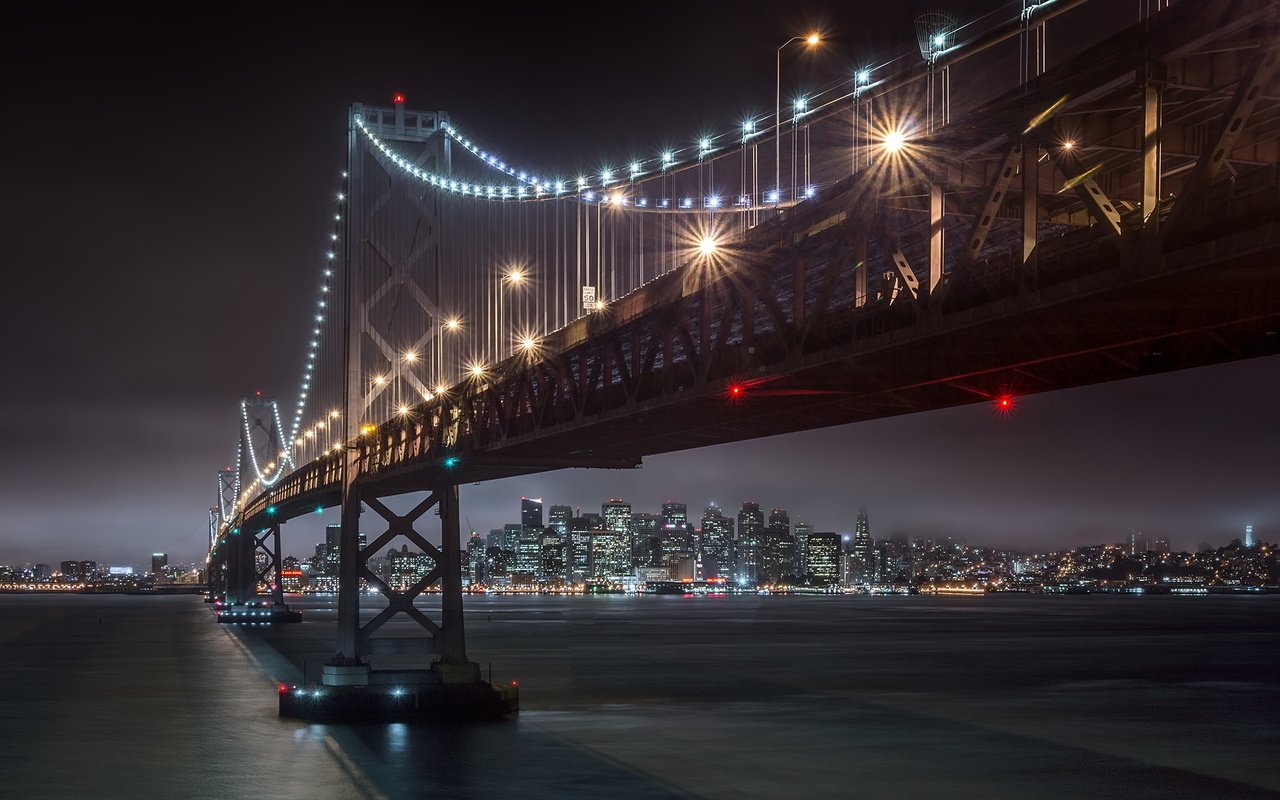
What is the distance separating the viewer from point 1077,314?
1538cm

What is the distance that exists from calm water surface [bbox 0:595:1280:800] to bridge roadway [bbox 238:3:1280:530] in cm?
830

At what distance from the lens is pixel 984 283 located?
16.2m

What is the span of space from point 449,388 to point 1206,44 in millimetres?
24394

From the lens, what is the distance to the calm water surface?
101ft

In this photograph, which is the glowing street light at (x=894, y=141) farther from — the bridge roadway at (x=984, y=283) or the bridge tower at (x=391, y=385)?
the bridge tower at (x=391, y=385)

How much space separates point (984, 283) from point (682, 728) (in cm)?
2697

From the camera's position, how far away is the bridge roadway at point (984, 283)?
527 inches

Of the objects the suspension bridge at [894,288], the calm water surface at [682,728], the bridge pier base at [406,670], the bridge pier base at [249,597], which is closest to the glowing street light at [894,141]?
the suspension bridge at [894,288]

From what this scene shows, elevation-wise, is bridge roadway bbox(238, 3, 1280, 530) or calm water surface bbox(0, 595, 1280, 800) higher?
bridge roadway bbox(238, 3, 1280, 530)

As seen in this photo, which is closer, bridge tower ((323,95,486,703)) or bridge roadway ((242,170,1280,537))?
bridge roadway ((242,170,1280,537))

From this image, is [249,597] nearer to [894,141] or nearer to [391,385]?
[391,385]

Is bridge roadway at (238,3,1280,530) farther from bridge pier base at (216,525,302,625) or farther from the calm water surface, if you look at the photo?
bridge pier base at (216,525,302,625)

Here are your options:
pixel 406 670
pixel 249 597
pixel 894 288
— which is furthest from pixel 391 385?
pixel 249 597

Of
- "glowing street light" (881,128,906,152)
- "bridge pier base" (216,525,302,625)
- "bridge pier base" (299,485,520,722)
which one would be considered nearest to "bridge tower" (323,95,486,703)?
"bridge pier base" (299,485,520,722)
